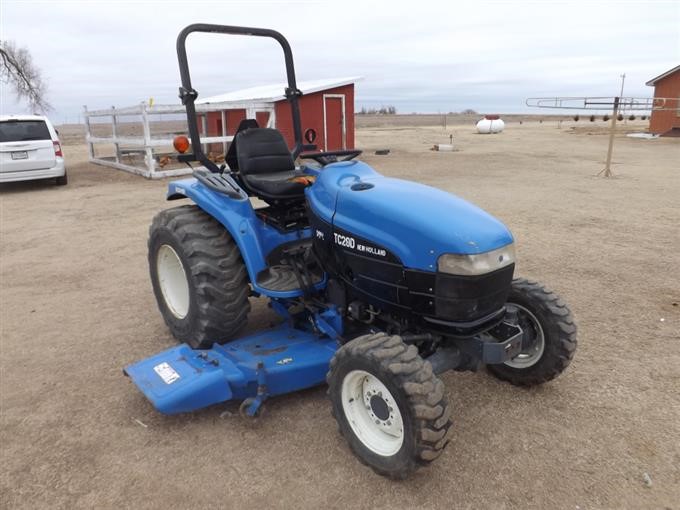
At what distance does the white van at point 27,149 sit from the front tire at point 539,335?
1050 cm

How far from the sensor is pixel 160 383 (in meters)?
2.88

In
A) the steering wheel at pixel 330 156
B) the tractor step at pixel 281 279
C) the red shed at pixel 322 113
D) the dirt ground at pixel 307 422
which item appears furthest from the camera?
the red shed at pixel 322 113

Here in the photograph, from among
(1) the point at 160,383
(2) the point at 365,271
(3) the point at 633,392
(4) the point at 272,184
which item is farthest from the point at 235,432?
(3) the point at 633,392

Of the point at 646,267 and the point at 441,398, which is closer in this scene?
the point at 441,398

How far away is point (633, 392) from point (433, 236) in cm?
171

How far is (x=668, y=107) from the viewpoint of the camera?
23734 millimetres

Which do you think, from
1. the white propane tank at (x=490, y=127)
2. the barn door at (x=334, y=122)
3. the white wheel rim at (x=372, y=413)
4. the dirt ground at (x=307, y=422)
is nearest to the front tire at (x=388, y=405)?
the white wheel rim at (x=372, y=413)

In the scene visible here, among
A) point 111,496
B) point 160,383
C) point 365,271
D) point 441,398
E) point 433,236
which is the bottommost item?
point 111,496

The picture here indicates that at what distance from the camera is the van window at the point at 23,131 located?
33.8ft

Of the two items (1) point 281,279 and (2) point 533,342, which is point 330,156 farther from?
(2) point 533,342

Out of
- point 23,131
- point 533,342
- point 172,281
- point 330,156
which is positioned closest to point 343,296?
point 330,156

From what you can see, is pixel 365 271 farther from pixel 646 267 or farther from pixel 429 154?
pixel 429 154

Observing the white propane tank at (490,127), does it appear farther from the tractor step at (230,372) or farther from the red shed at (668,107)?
the tractor step at (230,372)

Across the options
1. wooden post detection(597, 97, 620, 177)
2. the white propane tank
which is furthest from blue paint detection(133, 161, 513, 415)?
the white propane tank
